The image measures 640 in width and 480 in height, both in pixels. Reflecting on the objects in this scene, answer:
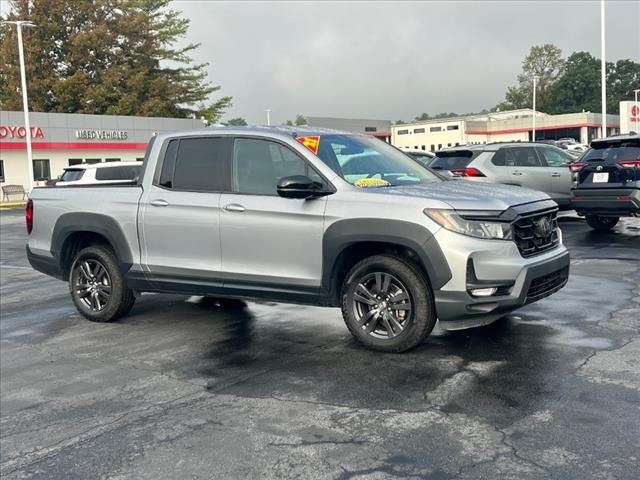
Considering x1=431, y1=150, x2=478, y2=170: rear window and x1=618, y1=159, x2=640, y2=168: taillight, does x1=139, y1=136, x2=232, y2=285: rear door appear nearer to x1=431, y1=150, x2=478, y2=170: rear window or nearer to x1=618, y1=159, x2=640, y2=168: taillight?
x1=618, y1=159, x2=640, y2=168: taillight

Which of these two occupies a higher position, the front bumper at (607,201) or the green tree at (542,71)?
the green tree at (542,71)

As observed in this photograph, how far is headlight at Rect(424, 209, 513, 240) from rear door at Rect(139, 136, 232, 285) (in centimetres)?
218

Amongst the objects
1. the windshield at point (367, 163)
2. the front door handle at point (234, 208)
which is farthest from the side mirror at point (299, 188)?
the front door handle at point (234, 208)

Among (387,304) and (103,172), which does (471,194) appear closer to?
(387,304)

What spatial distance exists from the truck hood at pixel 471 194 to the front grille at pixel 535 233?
0.15m

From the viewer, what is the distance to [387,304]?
18.7ft

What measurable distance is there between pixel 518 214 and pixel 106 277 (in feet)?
14.4

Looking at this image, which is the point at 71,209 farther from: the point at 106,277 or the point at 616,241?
the point at 616,241

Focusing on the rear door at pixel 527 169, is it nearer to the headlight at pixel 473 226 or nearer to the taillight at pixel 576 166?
the taillight at pixel 576 166

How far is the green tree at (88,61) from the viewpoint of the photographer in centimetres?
5419

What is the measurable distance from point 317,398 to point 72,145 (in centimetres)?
4169

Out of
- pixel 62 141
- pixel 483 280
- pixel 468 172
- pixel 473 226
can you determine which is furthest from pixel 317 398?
pixel 62 141

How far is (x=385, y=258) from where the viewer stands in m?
5.70

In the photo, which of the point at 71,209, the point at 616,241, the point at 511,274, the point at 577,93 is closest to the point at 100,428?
the point at 511,274
